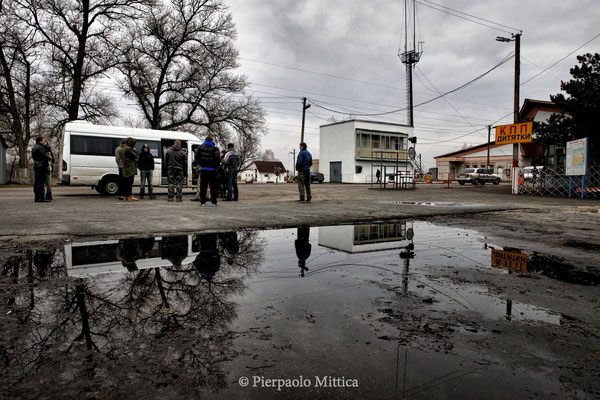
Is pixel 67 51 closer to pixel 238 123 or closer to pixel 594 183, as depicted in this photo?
pixel 238 123

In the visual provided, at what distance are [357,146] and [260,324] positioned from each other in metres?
42.6

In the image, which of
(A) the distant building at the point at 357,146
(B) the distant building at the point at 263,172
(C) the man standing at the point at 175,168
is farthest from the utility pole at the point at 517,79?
(B) the distant building at the point at 263,172

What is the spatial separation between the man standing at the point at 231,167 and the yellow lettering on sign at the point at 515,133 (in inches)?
607

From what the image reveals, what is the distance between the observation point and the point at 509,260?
424 cm

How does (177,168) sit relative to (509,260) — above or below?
above

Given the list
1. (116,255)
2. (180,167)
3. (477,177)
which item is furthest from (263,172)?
(116,255)

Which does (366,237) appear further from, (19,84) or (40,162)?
(19,84)

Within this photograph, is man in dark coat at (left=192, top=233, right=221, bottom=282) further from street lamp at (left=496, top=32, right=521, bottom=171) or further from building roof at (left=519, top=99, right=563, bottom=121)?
building roof at (left=519, top=99, right=563, bottom=121)

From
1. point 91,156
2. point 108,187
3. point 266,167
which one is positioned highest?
point 266,167

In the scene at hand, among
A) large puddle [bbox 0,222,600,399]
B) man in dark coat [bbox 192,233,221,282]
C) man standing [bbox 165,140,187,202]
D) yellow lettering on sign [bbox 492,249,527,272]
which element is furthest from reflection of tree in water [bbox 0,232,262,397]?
man standing [bbox 165,140,187,202]

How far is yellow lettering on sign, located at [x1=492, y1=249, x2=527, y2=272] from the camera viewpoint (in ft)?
12.9

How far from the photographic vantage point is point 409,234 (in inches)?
238

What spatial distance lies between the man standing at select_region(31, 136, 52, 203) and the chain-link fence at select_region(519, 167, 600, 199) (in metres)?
23.1

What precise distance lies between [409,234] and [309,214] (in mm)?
2894
